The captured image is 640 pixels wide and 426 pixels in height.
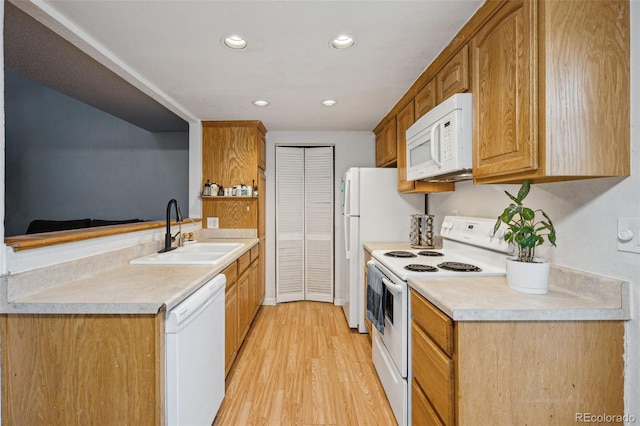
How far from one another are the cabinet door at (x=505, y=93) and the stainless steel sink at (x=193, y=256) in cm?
165

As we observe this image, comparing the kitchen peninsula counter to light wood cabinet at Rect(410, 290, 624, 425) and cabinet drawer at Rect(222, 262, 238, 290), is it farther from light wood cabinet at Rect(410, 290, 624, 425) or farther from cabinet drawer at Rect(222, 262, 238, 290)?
cabinet drawer at Rect(222, 262, 238, 290)

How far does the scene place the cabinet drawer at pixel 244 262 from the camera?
2.52 metres

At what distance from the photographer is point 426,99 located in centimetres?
213

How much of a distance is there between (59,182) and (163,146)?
4.37ft

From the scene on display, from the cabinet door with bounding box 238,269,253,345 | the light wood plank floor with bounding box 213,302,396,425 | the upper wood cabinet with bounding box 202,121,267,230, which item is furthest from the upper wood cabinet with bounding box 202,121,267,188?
the light wood plank floor with bounding box 213,302,396,425

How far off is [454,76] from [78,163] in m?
4.41

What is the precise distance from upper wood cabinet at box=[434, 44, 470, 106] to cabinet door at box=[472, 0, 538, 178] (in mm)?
77

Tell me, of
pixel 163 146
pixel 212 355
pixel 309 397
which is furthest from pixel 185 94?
pixel 309 397

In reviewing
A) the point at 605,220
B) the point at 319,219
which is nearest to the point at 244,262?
the point at 319,219

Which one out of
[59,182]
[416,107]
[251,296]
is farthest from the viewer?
[59,182]

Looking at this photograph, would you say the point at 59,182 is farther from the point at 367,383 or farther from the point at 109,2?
the point at 367,383

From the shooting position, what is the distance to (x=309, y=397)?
2.00m

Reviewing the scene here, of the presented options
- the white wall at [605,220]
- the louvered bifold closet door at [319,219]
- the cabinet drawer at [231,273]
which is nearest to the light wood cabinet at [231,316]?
the cabinet drawer at [231,273]

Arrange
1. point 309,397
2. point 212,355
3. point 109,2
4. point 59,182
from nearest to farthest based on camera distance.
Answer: point 109,2
point 212,355
point 309,397
point 59,182
